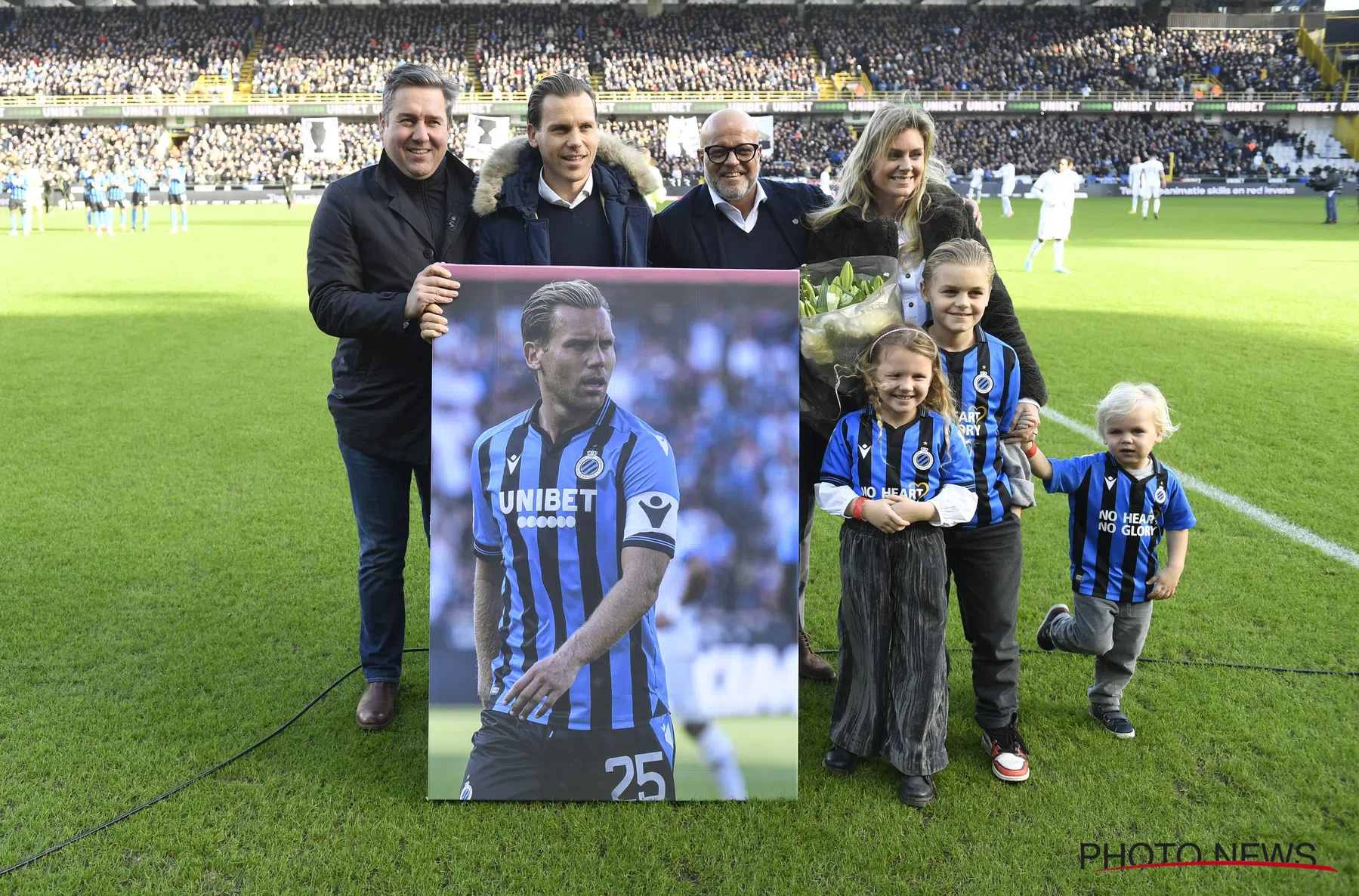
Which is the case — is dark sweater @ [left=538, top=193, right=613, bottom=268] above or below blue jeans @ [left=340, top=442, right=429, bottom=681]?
above

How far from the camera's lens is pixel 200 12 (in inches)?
1966

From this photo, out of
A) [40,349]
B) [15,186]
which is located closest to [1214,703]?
[40,349]

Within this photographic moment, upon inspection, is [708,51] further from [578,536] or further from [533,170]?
[578,536]

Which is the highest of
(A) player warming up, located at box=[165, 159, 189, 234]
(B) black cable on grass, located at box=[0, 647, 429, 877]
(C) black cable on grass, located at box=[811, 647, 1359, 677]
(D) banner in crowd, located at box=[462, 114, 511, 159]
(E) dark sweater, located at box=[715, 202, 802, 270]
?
(D) banner in crowd, located at box=[462, 114, 511, 159]

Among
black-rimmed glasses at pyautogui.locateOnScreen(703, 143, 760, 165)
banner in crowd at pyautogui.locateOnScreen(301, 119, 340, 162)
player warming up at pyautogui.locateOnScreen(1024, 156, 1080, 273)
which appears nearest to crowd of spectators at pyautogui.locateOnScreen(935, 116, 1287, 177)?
banner in crowd at pyautogui.locateOnScreen(301, 119, 340, 162)

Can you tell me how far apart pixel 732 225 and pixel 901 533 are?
1144mm

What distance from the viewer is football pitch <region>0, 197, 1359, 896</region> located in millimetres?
2746

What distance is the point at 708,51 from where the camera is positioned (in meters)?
49.2

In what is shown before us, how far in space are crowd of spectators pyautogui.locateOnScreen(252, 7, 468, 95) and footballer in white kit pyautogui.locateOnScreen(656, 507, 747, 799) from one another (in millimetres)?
47530

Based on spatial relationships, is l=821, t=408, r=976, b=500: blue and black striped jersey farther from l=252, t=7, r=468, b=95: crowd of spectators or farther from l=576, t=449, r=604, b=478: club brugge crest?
l=252, t=7, r=468, b=95: crowd of spectators

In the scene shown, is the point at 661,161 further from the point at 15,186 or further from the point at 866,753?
the point at 866,753

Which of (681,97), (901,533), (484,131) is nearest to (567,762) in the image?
(901,533)

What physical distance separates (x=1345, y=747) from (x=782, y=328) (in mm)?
2293

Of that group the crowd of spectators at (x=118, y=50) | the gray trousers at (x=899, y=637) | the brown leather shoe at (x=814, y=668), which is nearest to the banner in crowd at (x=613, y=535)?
the gray trousers at (x=899, y=637)
